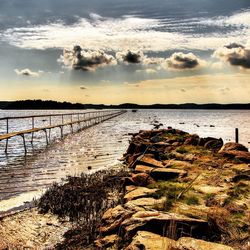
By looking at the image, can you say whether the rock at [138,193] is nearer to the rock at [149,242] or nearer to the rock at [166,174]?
the rock at [166,174]

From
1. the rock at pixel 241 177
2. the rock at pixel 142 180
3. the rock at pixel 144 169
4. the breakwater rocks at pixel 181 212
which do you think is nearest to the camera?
the breakwater rocks at pixel 181 212

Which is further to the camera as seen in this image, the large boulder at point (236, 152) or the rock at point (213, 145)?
the rock at point (213, 145)

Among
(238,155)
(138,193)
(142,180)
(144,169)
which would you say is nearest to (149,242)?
(138,193)

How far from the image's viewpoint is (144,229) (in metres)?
4.89

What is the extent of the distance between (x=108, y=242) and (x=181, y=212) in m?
1.44

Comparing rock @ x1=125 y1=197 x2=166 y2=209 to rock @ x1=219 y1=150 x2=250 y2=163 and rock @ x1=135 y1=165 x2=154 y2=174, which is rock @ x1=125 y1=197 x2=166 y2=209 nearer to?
rock @ x1=135 y1=165 x2=154 y2=174

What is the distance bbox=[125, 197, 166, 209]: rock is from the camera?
5.98 m

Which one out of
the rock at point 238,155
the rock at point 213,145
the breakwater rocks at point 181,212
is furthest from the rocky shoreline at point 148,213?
the rock at point 213,145

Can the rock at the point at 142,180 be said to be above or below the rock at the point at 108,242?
above

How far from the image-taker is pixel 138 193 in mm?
6988

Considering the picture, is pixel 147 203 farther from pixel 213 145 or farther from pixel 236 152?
pixel 213 145

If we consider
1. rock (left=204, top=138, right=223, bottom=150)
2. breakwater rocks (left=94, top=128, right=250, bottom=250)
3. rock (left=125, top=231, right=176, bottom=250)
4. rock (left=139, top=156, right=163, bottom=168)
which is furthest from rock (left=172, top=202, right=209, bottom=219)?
rock (left=204, top=138, right=223, bottom=150)

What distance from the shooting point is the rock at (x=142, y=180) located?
8.15m

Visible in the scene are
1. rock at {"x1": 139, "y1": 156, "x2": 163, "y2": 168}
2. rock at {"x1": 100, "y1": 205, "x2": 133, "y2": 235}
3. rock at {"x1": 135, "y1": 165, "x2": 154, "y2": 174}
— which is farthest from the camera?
rock at {"x1": 139, "y1": 156, "x2": 163, "y2": 168}
